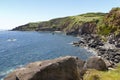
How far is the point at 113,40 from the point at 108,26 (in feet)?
92.1

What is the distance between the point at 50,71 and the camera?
77.8ft

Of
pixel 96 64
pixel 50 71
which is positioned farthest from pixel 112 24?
pixel 50 71

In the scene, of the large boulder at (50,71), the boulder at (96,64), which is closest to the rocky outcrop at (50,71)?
the large boulder at (50,71)

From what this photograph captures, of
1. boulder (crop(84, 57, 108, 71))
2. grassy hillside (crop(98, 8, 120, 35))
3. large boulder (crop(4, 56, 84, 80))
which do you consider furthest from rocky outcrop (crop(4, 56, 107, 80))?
grassy hillside (crop(98, 8, 120, 35))

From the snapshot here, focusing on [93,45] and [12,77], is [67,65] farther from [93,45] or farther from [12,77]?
[93,45]

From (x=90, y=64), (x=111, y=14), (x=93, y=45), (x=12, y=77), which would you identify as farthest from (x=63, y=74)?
(x=111, y=14)

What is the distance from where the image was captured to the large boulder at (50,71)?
23.1m

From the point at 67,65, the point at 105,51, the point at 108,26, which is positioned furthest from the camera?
the point at 108,26

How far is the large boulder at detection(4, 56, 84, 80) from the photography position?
23.1m

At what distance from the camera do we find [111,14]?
485ft

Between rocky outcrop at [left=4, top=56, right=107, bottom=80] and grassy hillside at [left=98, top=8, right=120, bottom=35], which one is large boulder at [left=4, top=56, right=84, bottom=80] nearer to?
rocky outcrop at [left=4, top=56, right=107, bottom=80]

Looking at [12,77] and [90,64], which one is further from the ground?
[12,77]

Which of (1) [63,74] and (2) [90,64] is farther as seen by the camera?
(2) [90,64]

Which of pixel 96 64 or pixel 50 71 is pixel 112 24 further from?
pixel 50 71
